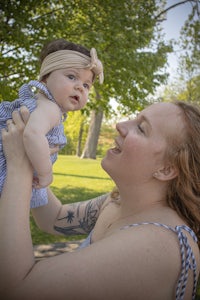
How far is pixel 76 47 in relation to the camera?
2297mm

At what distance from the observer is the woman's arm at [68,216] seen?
254cm

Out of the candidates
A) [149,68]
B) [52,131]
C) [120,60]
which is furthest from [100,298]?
[149,68]

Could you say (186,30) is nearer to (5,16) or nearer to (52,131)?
(5,16)

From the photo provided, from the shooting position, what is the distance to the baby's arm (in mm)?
1703

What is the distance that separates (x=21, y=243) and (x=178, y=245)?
76 cm

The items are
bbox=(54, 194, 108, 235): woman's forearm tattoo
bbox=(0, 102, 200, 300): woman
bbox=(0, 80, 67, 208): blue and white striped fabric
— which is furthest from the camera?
bbox=(54, 194, 108, 235): woman's forearm tattoo

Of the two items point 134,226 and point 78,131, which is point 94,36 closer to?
point 134,226

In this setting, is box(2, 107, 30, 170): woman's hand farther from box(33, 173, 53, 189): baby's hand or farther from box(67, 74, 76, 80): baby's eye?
box(67, 74, 76, 80): baby's eye

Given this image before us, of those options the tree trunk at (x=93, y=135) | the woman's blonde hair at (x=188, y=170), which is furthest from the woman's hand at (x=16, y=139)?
the tree trunk at (x=93, y=135)

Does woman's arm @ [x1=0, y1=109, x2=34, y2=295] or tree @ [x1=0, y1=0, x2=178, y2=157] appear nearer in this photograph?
woman's arm @ [x1=0, y1=109, x2=34, y2=295]

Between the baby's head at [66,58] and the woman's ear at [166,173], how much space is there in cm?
98

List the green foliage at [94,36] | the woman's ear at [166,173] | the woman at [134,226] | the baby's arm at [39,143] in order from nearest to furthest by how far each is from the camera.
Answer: the woman at [134,226] < the baby's arm at [39,143] < the woman's ear at [166,173] < the green foliage at [94,36]

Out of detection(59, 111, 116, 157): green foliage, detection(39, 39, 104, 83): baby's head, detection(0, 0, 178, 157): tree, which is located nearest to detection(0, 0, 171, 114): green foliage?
detection(0, 0, 178, 157): tree

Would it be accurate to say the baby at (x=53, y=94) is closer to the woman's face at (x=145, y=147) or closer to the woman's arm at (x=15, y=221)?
the woman's arm at (x=15, y=221)
